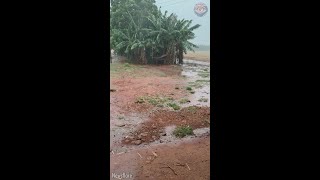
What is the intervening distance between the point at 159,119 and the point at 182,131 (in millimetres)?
290

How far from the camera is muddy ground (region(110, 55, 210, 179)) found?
245cm

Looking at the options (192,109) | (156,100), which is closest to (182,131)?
(192,109)

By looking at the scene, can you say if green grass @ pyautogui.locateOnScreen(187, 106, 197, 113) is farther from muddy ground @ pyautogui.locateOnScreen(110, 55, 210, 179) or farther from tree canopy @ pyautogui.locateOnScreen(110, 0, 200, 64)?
tree canopy @ pyautogui.locateOnScreen(110, 0, 200, 64)

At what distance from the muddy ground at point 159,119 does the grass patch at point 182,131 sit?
0.03 meters
